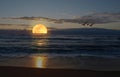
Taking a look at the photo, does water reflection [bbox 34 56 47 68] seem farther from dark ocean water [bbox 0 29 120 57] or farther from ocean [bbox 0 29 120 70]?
dark ocean water [bbox 0 29 120 57]

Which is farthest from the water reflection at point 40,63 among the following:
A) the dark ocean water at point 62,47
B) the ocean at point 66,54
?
the dark ocean water at point 62,47

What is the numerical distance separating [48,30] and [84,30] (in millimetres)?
13501

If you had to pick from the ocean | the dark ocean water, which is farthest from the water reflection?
the dark ocean water

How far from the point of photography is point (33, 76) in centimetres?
1239

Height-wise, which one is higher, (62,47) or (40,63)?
(40,63)

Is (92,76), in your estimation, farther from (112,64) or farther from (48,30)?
(48,30)

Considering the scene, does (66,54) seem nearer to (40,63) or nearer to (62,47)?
(40,63)

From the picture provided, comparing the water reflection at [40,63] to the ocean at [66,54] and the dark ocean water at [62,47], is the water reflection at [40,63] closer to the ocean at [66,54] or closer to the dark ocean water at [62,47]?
the ocean at [66,54]

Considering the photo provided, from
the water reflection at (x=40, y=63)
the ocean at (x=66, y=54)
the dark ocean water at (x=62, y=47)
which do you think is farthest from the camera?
the dark ocean water at (x=62, y=47)

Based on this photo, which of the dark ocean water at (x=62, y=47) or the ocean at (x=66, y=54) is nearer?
the ocean at (x=66, y=54)

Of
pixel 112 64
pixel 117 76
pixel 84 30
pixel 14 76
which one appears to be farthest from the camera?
pixel 84 30

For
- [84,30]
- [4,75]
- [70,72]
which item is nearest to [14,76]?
[4,75]

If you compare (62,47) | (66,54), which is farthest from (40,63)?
(62,47)


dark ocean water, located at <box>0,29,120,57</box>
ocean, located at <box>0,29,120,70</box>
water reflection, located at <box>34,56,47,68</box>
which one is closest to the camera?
water reflection, located at <box>34,56,47,68</box>
